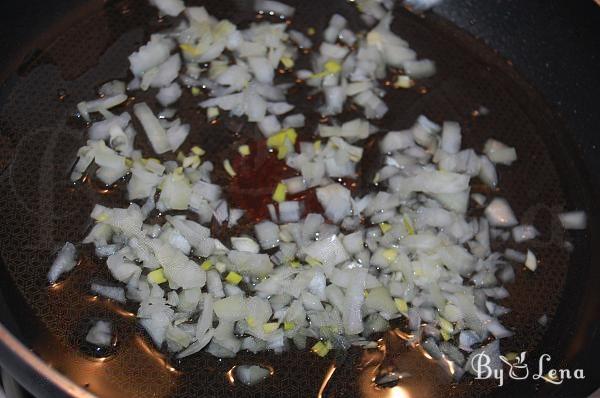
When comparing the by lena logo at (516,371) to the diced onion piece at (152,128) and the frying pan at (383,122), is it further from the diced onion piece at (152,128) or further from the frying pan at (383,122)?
the diced onion piece at (152,128)

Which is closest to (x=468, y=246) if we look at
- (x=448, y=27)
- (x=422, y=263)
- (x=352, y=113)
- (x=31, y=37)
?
(x=422, y=263)

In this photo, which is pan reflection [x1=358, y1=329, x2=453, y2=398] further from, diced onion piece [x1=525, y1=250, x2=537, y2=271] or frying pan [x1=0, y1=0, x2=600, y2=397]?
diced onion piece [x1=525, y1=250, x2=537, y2=271]

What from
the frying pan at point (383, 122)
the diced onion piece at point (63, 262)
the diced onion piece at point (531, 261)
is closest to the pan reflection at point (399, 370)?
the frying pan at point (383, 122)

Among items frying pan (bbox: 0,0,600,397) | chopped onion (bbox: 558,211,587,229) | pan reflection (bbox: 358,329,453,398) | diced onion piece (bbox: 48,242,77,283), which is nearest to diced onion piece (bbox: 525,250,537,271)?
frying pan (bbox: 0,0,600,397)

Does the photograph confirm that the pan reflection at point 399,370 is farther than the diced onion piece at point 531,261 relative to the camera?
No

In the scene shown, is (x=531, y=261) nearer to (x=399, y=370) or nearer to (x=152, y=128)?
(x=399, y=370)

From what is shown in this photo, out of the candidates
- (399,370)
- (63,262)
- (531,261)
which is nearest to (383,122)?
(531,261)
